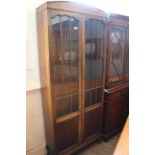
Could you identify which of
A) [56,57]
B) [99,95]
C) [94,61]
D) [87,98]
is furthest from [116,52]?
[56,57]

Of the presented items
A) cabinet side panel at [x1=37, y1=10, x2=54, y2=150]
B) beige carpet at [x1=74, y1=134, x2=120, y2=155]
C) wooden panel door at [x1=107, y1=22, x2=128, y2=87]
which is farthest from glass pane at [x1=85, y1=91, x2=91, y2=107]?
beige carpet at [x1=74, y1=134, x2=120, y2=155]

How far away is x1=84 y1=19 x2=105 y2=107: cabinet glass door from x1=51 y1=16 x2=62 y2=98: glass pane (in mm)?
389

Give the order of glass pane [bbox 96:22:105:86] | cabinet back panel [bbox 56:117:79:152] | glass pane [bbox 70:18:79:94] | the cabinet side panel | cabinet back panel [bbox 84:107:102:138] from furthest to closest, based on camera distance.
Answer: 1. cabinet back panel [bbox 84:107:102:138]
2. glass pane [bbox 96:22:105:86]
3. cabinet back panel [bbox 56:117:79:152]
4. glass pane [bbox 70:18:79:94]
5. the cabinet side panel

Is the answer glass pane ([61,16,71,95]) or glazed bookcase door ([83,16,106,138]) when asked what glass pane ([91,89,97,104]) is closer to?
glazed bookcase door ([83,16,106,138])

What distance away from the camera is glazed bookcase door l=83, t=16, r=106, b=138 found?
1940mm

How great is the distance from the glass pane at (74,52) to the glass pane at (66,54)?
5 cm

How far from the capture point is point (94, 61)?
210 centimetres

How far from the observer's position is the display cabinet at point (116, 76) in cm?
222

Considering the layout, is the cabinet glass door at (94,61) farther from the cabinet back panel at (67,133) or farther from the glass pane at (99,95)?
the cabinet back panel at (67,133)
